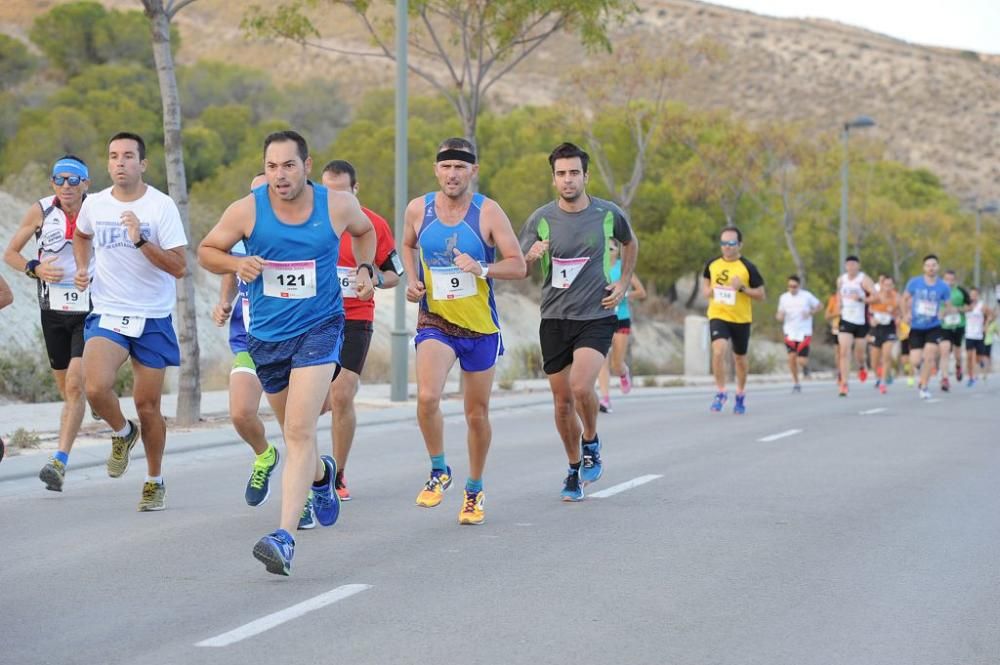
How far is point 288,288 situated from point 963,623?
3579mm

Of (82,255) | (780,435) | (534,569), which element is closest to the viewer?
(534,569)

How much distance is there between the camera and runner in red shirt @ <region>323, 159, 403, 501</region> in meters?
10.1

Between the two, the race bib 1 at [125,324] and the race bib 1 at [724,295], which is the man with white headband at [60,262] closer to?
the race bib 1 at [125,324]

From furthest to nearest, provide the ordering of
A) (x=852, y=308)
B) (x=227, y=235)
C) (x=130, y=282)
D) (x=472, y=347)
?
(x=852, y=308), (x=130, y=282), (x=472, y=347), (x=227, y=235)

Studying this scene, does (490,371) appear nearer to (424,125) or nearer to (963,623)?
(963,623)

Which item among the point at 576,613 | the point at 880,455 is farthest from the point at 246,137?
the point at 576,613

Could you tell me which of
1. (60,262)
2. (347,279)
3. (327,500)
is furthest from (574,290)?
(60,262)

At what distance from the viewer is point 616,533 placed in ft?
30.8

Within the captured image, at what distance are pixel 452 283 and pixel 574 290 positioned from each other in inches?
59.3

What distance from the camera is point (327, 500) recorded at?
9281 mm

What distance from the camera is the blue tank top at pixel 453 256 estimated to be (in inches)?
373

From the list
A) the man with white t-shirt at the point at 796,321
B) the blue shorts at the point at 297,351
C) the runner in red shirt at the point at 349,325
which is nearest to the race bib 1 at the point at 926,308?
the man with white t-shirt at the point at 796,321

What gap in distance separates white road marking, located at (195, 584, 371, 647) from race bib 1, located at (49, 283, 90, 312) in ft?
14.1

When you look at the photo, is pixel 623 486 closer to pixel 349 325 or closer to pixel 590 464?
pixel 590 464
